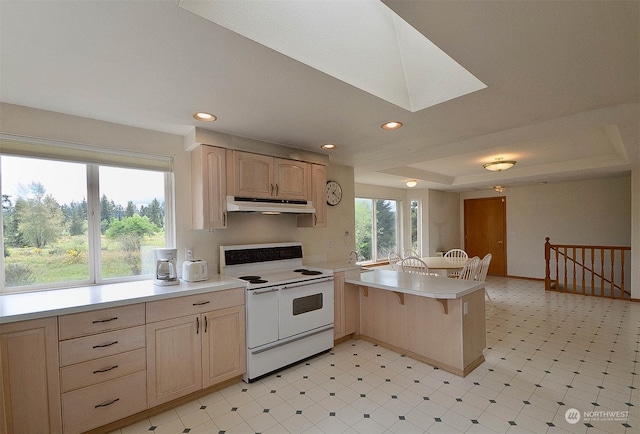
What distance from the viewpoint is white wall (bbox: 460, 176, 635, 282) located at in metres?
5.80

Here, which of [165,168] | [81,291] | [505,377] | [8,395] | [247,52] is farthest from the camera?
[165,168]

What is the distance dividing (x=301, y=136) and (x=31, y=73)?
1.92 m

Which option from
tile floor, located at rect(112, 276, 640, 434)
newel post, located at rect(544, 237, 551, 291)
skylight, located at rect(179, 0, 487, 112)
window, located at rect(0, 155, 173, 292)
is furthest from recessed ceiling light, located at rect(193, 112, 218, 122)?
newel post, located at rect(544, 237, 551, 291)

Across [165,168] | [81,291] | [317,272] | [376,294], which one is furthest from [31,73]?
[376,294]

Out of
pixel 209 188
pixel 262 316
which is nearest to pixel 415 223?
pixel 262 316

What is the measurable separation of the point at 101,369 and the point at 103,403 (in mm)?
227

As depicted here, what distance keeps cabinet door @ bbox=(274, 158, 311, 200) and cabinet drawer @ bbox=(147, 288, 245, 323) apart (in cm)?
112

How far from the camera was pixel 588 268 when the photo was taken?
6090 mm

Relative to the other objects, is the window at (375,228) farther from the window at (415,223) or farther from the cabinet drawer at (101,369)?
the cabinet drawer at (101,369)

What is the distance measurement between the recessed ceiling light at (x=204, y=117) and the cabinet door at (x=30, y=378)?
1.67 meters

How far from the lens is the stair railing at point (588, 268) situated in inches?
219

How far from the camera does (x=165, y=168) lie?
284 centimetres

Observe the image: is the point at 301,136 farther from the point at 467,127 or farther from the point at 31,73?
the point at 31,73

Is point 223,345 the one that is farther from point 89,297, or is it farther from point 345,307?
point 345,307
